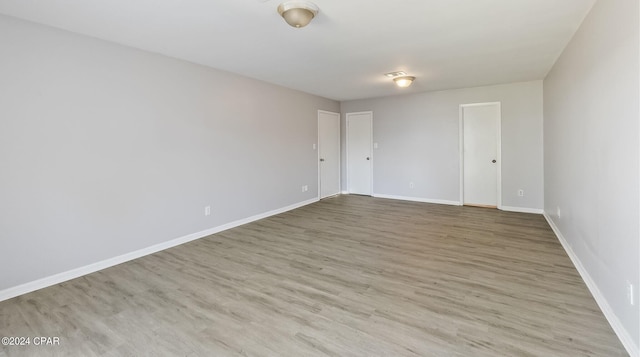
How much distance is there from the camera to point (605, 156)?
6.72ft

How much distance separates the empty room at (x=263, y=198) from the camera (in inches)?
74.9

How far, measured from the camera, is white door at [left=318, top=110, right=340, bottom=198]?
659cm

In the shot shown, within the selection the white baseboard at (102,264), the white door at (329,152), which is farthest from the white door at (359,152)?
the white baseboard at (102,264)

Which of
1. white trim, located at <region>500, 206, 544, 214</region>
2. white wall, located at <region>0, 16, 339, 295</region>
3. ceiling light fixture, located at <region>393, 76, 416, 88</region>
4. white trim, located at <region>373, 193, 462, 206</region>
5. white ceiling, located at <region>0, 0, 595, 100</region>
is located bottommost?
white trim, located at <region>500, 206, 544, 214</region>

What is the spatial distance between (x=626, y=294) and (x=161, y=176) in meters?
4.20

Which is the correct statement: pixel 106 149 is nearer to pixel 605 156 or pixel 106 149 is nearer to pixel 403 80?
pixel 403 80

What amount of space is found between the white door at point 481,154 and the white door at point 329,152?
2759 millimetres

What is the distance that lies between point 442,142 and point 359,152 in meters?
1.90

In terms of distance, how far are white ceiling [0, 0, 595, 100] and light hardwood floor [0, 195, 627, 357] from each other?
2.29m

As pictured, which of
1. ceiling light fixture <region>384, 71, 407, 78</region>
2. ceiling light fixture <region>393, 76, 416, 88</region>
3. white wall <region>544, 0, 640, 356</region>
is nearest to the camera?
white wall <region>544, 0, 640, 356</region>

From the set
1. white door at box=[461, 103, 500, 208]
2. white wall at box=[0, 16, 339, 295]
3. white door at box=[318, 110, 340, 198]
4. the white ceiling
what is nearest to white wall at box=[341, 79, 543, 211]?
white door at box=[461, 103, 500, 208]

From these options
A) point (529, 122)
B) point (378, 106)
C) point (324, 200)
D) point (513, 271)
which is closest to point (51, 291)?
point (513, 271)

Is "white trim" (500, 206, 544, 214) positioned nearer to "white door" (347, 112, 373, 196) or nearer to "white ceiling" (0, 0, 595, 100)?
"white ceiling" (0, 0, 595, 100)

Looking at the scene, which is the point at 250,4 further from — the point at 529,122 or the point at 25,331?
the point at 529,122
